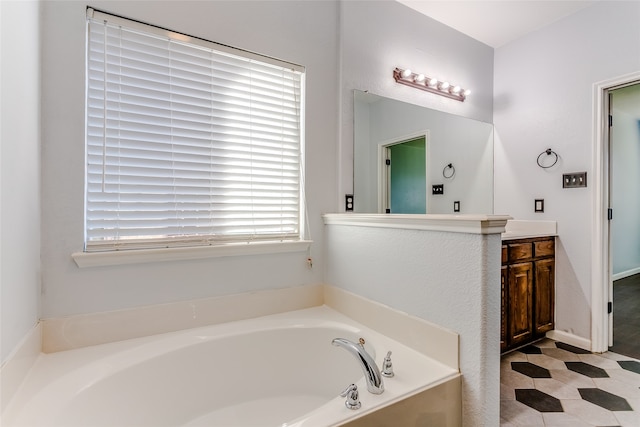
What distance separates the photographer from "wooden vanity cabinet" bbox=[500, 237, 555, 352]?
2182mm

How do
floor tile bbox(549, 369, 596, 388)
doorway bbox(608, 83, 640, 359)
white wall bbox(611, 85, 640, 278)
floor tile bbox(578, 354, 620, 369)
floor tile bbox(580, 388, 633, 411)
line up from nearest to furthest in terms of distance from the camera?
1. floor tile bbox(580, 388, 633, 411)
2. floor tile bbox(549, 369, 596, 388)
3. floor tile bbox(578, 354, 620, 369)
4. doorway bbox(608, 83, 640, 359)
5. white wall bbox(611, 85, 640, 278)

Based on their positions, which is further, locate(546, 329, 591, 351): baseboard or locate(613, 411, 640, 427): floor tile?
locate(546, 329, 591, 351): baseboard

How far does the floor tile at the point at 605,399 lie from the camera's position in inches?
63.7

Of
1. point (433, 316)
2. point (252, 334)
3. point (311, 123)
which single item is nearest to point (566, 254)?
point (433, 316)

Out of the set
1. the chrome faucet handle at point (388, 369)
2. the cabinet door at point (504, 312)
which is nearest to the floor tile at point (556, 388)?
the cabinet door at point (504, 312)

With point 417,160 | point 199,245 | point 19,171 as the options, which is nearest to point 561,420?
point 417,160

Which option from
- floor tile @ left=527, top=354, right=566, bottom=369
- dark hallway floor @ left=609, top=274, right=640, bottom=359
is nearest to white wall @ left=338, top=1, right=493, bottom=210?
floor tile @ left=527, top=354, right=566, bottom=369

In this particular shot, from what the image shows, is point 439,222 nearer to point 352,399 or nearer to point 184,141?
point 352,399

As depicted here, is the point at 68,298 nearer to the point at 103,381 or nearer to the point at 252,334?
the point at 103,381

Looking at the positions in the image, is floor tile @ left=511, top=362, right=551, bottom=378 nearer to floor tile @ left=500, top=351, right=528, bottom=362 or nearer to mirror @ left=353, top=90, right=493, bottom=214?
floor tile @ left=500, top=351, right=528, bottom=362

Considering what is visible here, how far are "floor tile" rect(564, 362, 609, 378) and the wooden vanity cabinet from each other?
31cm

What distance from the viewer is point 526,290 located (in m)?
2.32

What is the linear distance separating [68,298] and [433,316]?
1.61 meters

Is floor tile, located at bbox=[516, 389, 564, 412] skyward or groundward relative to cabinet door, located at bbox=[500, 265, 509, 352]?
groundward
